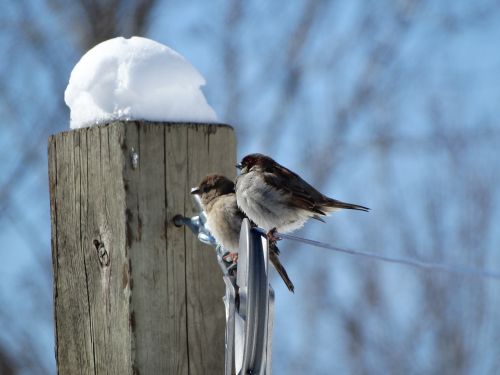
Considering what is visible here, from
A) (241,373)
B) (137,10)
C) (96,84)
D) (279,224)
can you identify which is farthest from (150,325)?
(137,10)

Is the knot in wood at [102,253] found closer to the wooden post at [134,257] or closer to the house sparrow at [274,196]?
the wooden post at [134,257]

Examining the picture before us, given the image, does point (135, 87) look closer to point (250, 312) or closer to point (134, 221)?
point (134, 221)

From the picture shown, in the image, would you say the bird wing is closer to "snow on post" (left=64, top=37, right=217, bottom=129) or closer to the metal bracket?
"snow on post" (left=64, top=37, right=217, bottom=129)

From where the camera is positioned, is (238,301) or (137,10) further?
(137,10)

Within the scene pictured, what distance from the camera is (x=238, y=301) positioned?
2555mm

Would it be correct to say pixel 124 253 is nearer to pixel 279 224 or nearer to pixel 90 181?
pixel 90 181

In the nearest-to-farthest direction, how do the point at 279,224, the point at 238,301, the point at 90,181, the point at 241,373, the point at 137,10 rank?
the point at 241,373 < the point at 238,301 < the point at 90,181 < the point at 279,224 < the point at 137,10

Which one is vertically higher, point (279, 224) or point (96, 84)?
point (96, 84)

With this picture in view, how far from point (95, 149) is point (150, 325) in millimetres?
687

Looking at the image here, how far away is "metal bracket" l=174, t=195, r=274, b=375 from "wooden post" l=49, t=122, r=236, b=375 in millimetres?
335

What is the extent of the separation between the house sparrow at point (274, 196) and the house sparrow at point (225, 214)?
9 centimetres

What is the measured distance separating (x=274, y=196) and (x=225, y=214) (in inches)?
14.1

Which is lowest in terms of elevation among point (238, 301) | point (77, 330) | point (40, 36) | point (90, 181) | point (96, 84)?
point (77, 330)

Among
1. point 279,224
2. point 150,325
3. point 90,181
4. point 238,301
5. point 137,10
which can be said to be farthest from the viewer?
point 137,10
